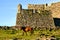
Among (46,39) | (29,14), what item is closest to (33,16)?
(29,14)

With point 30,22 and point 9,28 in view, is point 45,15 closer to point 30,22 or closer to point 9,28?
point 30,22

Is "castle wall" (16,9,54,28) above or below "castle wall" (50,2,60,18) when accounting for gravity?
below

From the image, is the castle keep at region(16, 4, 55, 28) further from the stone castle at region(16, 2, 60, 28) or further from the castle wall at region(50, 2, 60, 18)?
the castle wall at region(50, 2, 60, 18)

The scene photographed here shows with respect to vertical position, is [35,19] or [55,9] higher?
[55,9]

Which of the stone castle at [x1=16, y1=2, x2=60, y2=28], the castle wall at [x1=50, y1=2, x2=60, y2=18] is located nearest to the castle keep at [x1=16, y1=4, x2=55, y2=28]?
the stone castle at [x1=16, y1=2, x2=60, y2=28]

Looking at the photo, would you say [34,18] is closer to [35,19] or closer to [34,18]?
[34,18]

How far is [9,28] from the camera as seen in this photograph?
35219mm

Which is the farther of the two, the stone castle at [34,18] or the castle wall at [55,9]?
the castle wall at [55,9]

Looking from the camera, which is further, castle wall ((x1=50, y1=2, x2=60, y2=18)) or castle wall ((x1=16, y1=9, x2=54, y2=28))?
castle wall ((x1=50, y1=2, x2=60, y2=18))

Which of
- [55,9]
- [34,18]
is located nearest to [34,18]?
[34,18]

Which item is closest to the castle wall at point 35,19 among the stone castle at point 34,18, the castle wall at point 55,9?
the stone castle at point 34,18

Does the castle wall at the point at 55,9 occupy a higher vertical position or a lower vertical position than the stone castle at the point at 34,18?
higher

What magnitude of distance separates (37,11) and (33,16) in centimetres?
102

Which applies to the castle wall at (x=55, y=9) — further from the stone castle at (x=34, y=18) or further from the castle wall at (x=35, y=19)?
the castle wall at (x=35, y=19)
